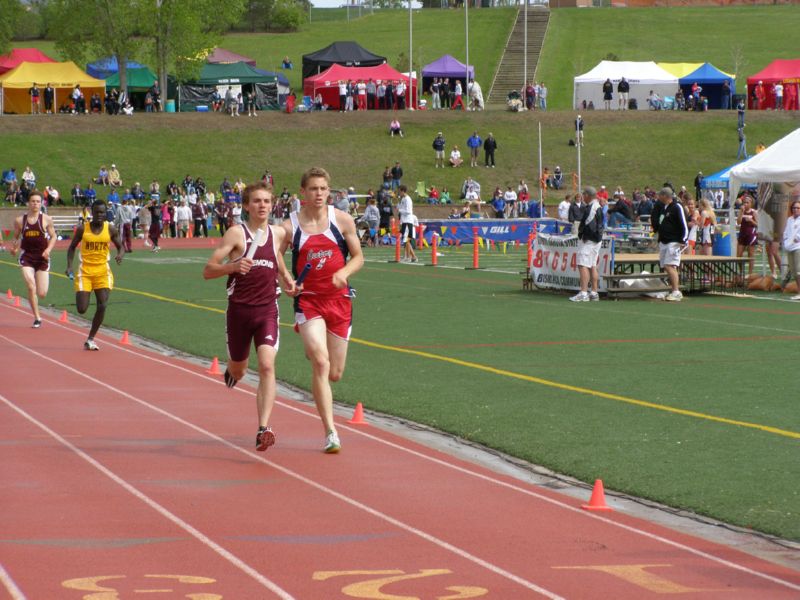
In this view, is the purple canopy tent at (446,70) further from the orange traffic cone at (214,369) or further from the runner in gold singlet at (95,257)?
the orange traffic cone at (214,369)

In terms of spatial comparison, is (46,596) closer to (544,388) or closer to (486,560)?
(486,560)

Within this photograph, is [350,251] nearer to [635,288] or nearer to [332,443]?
[332,443]

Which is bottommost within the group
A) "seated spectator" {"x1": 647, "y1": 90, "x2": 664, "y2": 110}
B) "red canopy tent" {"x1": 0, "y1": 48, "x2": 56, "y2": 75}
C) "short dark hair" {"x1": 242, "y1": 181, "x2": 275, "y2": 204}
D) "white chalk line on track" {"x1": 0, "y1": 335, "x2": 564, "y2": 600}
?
"white chalk line on track" {"x1": 0, "y1": 335, "x2": 564, "y2": 600}

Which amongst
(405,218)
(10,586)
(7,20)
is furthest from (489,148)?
(10,586)

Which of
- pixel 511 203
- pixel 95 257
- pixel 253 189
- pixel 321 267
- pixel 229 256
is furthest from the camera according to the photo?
pixel 511 203

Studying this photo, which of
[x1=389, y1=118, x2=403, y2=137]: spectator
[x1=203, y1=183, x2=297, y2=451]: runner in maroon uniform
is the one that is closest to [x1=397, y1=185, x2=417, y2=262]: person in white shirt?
[x1=203, y1=183, x2=297, y2=451]: runner in maroon uniform

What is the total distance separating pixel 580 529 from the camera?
805 cm

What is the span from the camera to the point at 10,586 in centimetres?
661

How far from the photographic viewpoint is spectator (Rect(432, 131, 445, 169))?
63031 mm

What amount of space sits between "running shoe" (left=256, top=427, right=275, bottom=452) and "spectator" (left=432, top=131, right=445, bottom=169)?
53.3m

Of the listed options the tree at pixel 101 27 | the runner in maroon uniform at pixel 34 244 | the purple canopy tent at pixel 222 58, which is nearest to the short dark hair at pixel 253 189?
the runner in maroon uniform at pixel 34 244

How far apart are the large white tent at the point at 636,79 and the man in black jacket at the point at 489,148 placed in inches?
441

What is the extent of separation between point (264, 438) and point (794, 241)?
15843mm

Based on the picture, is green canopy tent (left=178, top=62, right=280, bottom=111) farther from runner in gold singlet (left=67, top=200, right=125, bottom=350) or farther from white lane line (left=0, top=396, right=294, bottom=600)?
white lane line (left=0, top=396, right=294, bottom=600)
